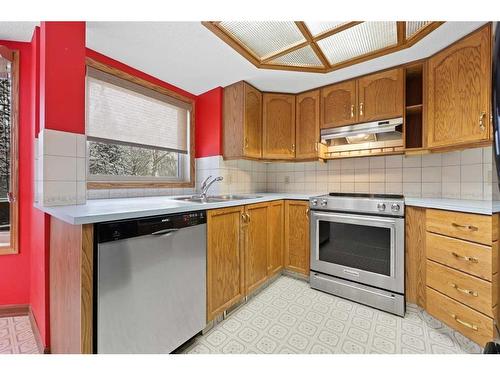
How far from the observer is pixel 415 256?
1.67m

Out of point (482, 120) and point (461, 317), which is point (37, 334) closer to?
point (461, 317)

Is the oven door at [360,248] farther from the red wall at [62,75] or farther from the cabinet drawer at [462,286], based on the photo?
the red wall at [62,75]

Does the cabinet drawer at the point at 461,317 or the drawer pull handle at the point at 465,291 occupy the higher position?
the drawer pull handle at the point at 465,291

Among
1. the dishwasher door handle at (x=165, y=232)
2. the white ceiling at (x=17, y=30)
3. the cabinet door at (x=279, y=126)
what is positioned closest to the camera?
the dishwasher door handle at (x=165, y=232)

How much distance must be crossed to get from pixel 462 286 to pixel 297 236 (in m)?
1.21

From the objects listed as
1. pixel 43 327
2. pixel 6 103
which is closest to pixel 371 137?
pixel 43 327

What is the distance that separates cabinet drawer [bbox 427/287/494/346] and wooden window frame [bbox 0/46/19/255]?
3.00 meters

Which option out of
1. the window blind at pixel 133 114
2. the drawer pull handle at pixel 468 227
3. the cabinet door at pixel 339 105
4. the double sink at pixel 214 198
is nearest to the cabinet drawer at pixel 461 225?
the drawer pull handle at pixel 468 227

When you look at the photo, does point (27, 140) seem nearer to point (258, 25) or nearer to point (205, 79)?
point (205, 79)

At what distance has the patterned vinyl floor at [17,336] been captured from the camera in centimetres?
134

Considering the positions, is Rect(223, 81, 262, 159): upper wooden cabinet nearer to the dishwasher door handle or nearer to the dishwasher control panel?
the dishwasher control panel

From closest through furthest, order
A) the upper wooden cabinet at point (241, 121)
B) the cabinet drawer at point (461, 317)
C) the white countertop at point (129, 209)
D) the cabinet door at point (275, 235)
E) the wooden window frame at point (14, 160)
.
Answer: the white countertop at point (129, 209) → the cabinet drawer at point (461, 317) → the wooden window frame at point (14, 160) → the cabinet door at point (275, 235) → the upper wooden cabinet at point (241, 121)

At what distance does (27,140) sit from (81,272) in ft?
4.59

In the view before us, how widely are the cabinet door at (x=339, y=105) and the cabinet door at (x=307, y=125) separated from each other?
0.09m
